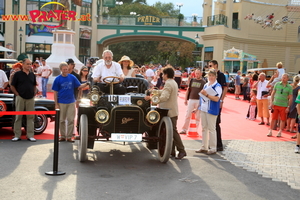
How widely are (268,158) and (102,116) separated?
148 inches

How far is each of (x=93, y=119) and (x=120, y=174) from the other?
4.62 feet

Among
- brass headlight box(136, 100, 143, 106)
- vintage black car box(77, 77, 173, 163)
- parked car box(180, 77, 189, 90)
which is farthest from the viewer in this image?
parked car box(180, 77, 189, 90)

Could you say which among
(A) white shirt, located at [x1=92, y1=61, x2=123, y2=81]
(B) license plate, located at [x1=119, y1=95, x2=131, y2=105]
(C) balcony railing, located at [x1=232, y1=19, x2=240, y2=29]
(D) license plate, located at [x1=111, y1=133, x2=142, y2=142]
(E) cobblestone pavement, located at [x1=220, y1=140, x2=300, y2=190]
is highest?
(C) balcony railing, located at [x1=232, y1=19, x2=240, y2=29]

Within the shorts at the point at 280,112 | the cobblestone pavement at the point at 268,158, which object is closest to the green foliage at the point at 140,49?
the shorts at the point at 280,112

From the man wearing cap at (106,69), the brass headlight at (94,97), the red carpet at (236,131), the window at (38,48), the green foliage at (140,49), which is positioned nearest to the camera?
the brass headlight at (94,97)

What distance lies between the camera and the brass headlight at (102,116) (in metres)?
7.10

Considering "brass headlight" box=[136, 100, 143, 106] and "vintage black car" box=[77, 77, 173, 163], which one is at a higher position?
"brass headlight" box=[136, 100, 143, 106]

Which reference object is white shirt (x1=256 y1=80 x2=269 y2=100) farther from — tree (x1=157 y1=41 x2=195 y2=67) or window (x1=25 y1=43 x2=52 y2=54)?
tree (x1=157 y1=41 x2=195 y2=67)

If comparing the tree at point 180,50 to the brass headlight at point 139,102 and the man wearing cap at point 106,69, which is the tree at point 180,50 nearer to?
the man wearing cap at point 106,69

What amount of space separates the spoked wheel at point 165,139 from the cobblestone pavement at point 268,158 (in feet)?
4.83

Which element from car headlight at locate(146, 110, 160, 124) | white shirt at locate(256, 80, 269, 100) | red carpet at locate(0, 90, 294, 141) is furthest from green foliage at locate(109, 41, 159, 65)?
car headlight at locate(146, 110, 160, 124)

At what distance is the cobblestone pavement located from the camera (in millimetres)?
7088

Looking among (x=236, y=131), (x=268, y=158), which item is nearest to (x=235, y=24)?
(x=236, y=131)

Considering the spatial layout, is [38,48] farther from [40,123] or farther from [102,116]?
[102,116]
